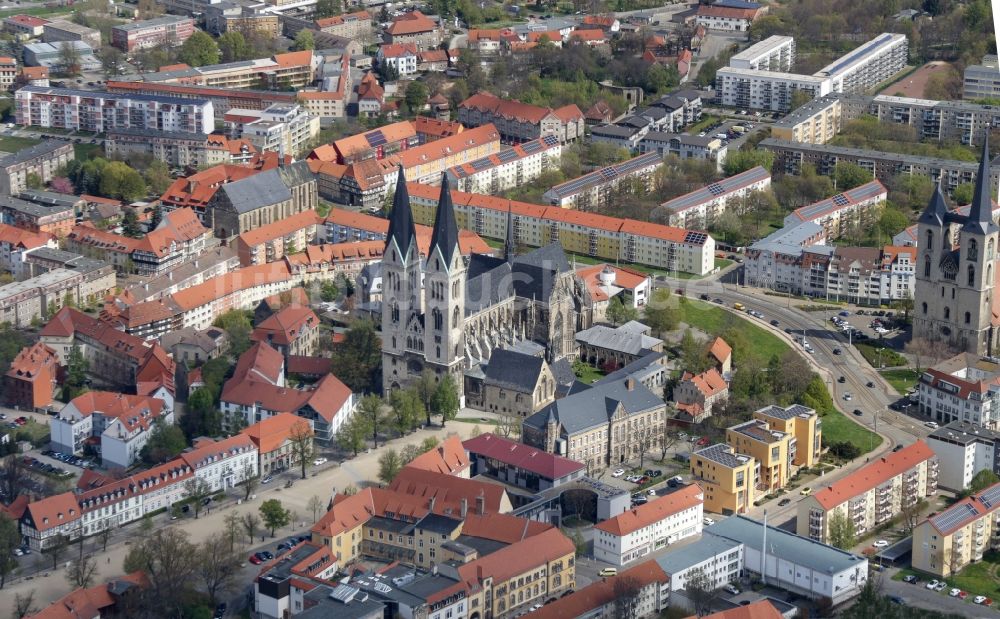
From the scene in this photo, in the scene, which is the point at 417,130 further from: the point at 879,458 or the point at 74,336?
the point at 879,458

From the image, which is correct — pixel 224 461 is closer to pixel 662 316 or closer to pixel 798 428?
pixel 798 428

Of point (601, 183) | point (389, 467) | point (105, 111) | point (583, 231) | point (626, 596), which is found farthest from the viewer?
point (105, 111)

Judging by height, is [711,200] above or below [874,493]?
above

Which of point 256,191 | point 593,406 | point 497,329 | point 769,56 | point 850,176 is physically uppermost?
point 769,56

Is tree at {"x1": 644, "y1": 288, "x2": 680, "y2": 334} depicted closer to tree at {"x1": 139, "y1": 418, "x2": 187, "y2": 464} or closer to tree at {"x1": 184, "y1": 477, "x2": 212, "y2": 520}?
tree at {"x1": 139, "y1": 418, "x2": 187, "y2": 464}

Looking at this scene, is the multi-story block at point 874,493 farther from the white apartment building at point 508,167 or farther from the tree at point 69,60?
the tree at point 69,60

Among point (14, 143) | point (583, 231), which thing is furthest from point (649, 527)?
point (14, 143)
